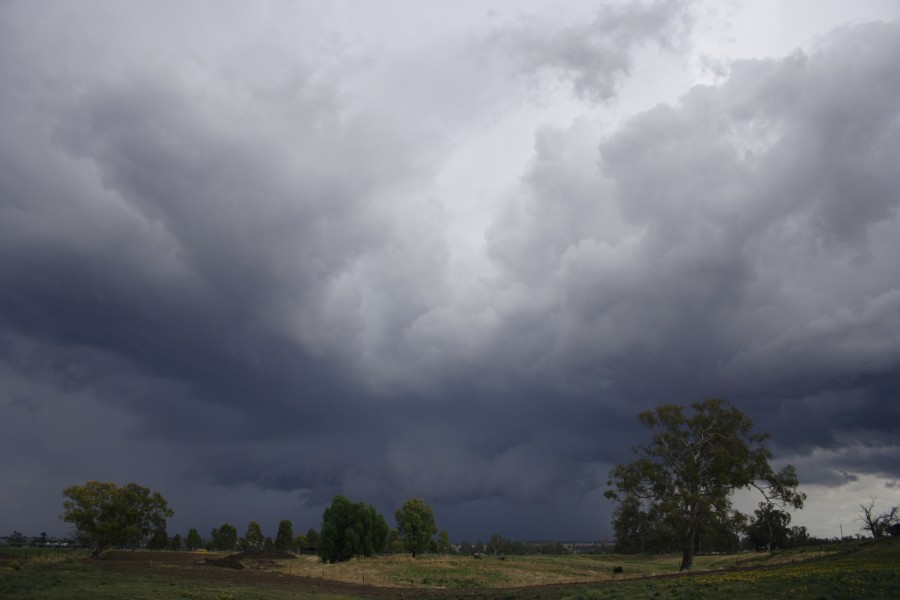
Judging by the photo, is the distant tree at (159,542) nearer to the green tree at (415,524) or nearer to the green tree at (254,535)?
the green tree at (254,535)

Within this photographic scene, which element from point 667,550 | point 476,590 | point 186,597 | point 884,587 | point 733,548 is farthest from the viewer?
point 667,550

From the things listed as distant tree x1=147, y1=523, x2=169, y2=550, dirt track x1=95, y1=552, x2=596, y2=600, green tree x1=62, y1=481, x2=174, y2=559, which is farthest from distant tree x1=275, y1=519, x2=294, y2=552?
dirt track x1=95, y1=552, x2=596, y2=600

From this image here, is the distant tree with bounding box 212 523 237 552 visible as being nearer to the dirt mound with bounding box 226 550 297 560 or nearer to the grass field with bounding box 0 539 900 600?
the dirt mound with bounding box 226 550 297 560

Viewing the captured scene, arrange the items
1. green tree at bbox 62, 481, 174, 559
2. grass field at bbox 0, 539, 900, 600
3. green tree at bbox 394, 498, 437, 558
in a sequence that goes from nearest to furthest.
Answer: grass field at bbox 0, 539, 900, 600
green tree at bbox 62, 481, 174, 559
green tree at bbox 394, 498, 437, 558

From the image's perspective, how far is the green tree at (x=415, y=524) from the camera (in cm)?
12025

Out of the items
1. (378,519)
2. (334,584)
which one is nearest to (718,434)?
(334,584)

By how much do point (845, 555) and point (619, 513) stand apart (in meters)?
25.0

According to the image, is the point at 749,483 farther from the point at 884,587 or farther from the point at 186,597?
the point at 186,597

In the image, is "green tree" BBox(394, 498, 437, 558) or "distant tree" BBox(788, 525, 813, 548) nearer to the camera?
"green tree" BBox(394, 498, 437, 558)

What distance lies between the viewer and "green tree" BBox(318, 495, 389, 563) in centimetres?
10375

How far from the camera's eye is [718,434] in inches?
3157

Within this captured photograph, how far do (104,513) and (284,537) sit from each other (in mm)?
83700

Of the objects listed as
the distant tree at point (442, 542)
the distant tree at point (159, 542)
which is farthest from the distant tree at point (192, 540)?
the distant tree at point (442, 542)

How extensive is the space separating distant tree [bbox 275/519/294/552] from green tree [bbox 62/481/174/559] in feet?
249
